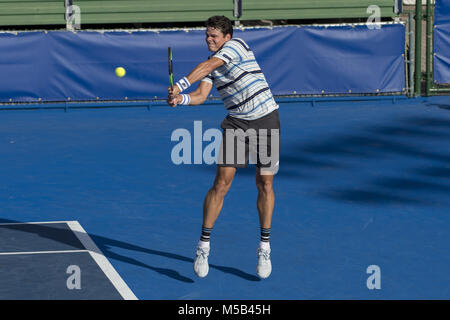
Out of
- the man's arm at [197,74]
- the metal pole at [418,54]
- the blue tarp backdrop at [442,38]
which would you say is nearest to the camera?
the man's arm at [197,74]

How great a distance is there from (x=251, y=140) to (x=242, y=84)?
19.9 inches

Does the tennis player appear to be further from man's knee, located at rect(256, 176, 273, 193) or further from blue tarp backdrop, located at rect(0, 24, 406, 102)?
blue tarp backdrop, located at rect(0, 24, 406, 102)

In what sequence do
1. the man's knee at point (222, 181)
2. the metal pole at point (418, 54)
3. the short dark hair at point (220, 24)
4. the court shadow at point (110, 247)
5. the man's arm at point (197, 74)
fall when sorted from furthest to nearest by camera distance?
the metal pole at point (418, 54)
the court shadow at point (110, 247)
the man's knee at point (222, 181)
the short dark hair at point (220, 24)
the man's arm at point (197, 74)

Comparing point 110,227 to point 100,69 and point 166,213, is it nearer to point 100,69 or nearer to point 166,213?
point 166,213

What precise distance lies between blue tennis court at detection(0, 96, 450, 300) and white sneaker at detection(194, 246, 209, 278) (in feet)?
0.25

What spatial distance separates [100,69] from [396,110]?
22.0 ft

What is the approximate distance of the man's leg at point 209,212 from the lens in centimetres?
703

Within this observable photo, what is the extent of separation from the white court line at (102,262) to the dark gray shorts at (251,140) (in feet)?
4.34

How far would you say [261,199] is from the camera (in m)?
7.18

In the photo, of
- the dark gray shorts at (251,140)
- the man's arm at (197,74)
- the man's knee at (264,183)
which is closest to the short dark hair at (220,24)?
the man's arm at (197,74)

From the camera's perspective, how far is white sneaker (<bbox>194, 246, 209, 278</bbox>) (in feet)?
23.0

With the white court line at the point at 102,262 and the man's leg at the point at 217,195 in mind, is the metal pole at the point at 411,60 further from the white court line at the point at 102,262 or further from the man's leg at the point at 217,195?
the man's leg at the point at 217,195

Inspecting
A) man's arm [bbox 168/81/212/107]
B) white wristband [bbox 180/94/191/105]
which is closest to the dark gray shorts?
man's arm [bbox 168/81/212/107]
